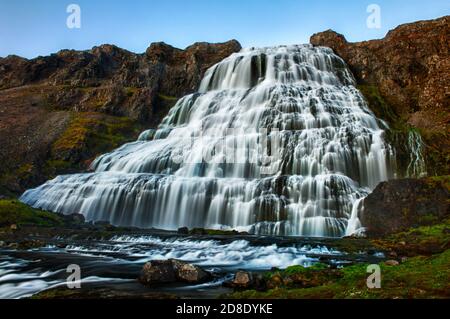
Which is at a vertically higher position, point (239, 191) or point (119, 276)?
point (239, 191)

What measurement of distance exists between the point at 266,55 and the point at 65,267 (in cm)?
5209

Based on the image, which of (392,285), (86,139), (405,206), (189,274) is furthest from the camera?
(86,139)

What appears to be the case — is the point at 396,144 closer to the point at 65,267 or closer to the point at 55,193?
the point at 65,267

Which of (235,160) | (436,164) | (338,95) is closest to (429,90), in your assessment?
(338,95)

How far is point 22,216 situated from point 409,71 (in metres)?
52.4

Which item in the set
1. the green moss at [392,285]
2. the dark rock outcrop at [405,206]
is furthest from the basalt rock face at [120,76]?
the green moss at [392,285]

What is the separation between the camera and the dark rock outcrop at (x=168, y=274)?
570 inches

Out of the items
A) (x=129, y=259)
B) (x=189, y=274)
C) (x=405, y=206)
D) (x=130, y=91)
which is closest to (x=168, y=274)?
(x=189, y=274)

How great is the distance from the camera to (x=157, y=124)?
63.2 m

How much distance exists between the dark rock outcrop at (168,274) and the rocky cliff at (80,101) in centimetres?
3789

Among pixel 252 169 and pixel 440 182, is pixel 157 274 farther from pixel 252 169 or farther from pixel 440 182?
pixel 252 169

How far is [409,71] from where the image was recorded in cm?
5691

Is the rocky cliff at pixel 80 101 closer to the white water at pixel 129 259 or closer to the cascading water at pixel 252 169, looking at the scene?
the cascading water at pixel 252 169

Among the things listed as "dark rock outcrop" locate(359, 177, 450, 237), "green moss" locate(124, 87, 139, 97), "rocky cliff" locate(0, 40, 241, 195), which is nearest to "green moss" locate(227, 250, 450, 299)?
"dark rock outcrop" locate(359, 177, 450, 237)
